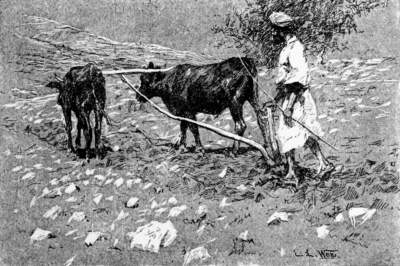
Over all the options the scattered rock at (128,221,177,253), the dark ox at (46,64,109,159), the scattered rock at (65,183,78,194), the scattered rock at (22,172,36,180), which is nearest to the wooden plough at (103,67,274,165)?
the dark ox at (46,64,109,159)

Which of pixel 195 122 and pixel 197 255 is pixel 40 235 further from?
pixel 195 122

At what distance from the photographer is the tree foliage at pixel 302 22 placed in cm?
650

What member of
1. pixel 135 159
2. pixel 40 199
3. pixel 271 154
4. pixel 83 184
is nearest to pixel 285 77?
pixel 271 154

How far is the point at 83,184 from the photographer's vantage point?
6.45 m

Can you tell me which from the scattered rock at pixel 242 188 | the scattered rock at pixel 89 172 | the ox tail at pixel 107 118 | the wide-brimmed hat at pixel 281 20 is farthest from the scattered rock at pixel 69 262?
the wide-brimmed hat at pixel 281 20

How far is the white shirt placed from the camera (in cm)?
611

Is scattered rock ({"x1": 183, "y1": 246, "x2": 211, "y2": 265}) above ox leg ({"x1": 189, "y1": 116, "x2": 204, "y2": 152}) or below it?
below

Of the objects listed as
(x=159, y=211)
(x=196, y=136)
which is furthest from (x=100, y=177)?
(x=196, y=136)

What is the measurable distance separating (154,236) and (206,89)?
154 centimetres

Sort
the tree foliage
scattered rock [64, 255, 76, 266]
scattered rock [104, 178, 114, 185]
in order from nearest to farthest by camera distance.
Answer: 1. scattered rock [64, 255, 76, 266]
2. scattered rock [104, 178, 114, 185]
3. the tree foliage

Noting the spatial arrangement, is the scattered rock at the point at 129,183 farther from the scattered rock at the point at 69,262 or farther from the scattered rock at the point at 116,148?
the scattered rock at the point at 69,262

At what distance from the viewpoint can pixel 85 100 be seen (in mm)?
6559

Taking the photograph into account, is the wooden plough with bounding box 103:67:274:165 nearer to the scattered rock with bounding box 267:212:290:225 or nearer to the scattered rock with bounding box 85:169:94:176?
the scattered rock with bounding box 267:212:290:225

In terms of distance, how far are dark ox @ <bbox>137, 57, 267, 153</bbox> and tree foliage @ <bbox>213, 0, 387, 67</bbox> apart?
0.79 feet
